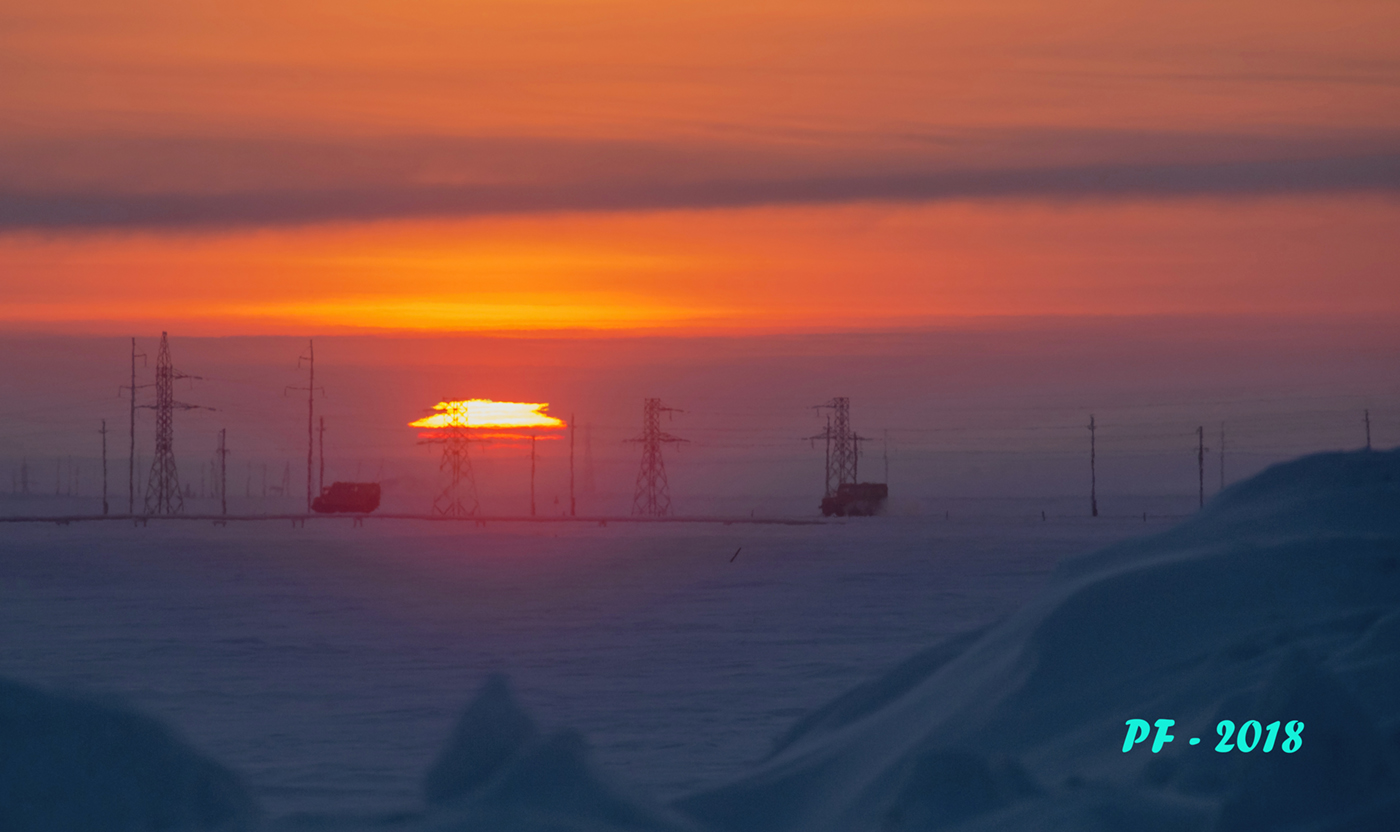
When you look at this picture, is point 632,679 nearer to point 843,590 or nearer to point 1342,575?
point 1342,575

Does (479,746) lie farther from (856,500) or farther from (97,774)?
(856,500)

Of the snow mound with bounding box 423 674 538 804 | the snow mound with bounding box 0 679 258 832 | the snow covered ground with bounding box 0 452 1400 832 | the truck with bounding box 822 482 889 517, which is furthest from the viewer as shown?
the truck with bounding box 822 482 889 517

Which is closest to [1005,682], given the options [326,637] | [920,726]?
[920,726]

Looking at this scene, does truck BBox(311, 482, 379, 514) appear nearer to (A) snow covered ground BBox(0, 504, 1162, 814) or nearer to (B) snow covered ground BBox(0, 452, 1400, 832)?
(A) snow covered ground BBox(0, 504, 1162, 814)

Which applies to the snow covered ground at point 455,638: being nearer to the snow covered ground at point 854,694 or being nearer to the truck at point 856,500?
the snow covered ground at point 854,694

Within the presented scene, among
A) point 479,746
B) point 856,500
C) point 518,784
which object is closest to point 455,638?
point 479,746

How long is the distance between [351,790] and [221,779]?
3861 mm

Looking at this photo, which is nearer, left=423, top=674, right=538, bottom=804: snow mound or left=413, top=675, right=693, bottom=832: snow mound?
left=413, top=675, right=693, bottom=832: snow mound

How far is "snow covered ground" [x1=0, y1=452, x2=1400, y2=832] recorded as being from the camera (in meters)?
9.70

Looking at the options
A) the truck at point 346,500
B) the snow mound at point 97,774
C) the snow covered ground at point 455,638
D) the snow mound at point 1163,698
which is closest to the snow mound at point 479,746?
the snow covered ground at point 455,638

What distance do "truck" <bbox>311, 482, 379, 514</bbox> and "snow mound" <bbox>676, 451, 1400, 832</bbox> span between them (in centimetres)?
10167

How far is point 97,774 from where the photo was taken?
9805 mm

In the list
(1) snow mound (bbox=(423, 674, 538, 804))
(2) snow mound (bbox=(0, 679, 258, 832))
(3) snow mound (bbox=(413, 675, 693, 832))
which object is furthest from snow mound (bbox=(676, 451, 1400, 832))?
(2) snow mound (bbox=(0, 679, 258, 832))

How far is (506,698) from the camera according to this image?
11336 millimetres
